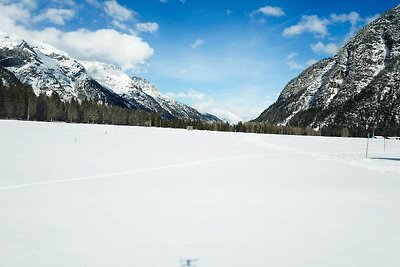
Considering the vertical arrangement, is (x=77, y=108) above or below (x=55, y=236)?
above

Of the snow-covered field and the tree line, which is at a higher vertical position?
the tree line

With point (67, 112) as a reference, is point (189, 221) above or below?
below

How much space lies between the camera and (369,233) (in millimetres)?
8867

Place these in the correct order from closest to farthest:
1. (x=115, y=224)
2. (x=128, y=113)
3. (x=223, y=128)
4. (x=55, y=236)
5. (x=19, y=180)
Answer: (x=55, y=236)
(x=115, y=224)
(x=19, y=180)
(x=128, y=113)
(x=223, y=128)

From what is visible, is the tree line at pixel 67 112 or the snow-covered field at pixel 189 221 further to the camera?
the tree line at pixel 67 112

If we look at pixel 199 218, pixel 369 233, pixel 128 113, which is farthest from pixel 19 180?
pixel 128 113

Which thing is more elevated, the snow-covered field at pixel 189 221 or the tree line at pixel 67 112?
the tree line at pixel 67 112

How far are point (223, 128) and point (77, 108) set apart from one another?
8479cm

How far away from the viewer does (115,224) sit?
8.78 metres

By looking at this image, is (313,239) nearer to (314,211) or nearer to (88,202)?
(314,211)

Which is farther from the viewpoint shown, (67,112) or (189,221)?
(67,112)

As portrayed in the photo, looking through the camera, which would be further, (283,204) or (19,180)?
(19,180)

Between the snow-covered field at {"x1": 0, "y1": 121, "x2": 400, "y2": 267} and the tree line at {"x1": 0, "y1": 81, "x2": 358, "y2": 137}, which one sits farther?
the tree line at {"x1": 0, "y1": 81, "x2": 358, "y2": 137}

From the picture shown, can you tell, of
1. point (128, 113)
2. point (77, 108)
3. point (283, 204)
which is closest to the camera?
point (283, 204)
